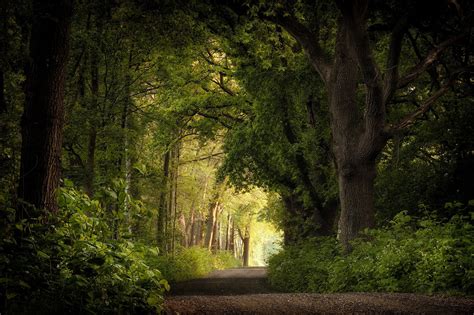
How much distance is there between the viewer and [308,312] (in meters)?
6.09

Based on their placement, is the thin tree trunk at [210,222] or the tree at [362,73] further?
the thin tree trunk at [210,222]

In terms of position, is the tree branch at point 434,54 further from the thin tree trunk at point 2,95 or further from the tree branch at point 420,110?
the thin tree trunk at point 2,95

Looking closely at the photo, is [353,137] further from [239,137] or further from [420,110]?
[239,137]

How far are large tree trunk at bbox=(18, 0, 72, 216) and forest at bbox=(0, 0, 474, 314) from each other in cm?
2

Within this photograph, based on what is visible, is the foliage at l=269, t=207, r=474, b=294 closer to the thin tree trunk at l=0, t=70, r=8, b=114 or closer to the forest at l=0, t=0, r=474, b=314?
the forest at l=0, t=0, r=474, b=314

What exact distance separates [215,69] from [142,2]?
13778 millimetres

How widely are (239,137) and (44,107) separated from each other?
14873 mm

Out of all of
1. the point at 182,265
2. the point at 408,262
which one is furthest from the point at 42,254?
the point at 182,265

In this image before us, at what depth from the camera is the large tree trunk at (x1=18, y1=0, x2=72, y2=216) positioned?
6.12 meters

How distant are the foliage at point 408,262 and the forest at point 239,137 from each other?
44 millimetres

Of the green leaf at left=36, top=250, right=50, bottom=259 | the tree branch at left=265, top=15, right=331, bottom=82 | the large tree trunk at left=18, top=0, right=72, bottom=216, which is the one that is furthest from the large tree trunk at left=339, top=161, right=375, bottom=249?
the green leaf at left=36, top=250, right=50, bottom=259

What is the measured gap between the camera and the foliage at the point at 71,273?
479 centimetres

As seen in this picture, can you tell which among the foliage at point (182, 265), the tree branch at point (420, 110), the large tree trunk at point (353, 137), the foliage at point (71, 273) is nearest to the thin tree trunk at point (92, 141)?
the foliage at point (71, 273)

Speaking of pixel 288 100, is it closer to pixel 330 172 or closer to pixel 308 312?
pixel 330 172
